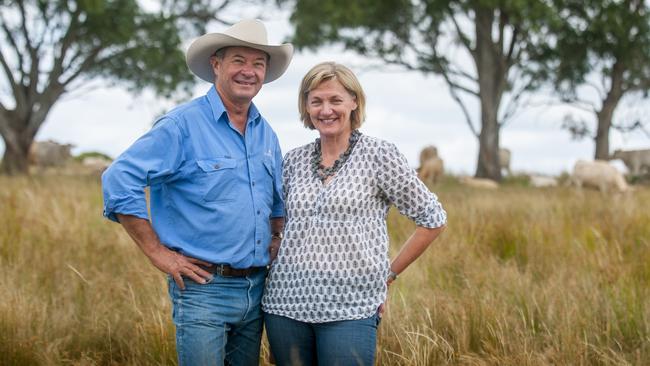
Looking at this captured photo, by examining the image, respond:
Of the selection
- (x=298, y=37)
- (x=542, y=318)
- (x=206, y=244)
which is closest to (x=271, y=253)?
(x=206, y=244)

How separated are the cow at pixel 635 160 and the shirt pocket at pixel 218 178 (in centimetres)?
2306

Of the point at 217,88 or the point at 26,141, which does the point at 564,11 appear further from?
the point at 217,88

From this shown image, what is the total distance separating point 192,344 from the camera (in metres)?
3.57

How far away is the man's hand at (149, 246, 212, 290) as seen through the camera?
11.7 feet

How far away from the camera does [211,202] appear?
363 centimetres

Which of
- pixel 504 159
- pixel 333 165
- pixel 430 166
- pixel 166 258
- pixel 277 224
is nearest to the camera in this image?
pixel 166 258

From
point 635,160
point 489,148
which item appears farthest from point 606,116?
point 489,148

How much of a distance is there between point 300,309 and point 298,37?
18719 millimetres

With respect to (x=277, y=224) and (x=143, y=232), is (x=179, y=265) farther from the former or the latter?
(x=277, y=224)

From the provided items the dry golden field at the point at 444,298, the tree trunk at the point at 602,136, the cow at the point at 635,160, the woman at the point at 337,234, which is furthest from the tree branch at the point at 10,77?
the woman at the point at 337,234

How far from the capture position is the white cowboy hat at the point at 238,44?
3742 mm

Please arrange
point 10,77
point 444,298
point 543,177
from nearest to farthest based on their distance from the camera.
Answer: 1. point 444,298
2. point 10,77
3. point 543,177

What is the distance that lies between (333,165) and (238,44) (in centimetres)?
70

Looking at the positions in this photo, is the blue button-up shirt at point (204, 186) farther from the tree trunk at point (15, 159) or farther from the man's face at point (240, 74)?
the tree trunk at point (15, 159)
